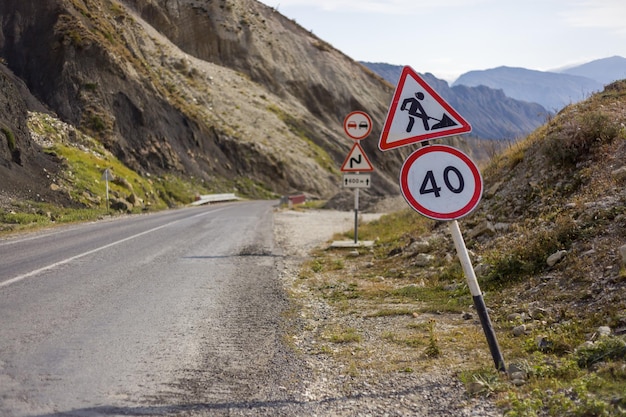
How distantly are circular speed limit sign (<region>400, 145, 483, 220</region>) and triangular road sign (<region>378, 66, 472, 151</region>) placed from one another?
0.53ft

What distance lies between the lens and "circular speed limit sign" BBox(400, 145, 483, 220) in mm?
4555

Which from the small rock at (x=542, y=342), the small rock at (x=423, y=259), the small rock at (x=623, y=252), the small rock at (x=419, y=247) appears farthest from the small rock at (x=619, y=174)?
the small rock at (x=542, y=342)

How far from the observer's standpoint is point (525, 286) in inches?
259

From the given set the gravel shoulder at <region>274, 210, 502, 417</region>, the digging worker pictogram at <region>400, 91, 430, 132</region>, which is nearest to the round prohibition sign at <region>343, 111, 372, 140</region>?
the gravel shoulder at <region>274, 210, 502, 417</region>

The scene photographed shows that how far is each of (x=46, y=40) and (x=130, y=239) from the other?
3437 centimetres

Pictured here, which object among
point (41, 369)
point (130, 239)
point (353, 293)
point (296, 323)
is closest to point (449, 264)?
point (353, 293)

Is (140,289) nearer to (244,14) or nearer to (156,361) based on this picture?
(156,361)

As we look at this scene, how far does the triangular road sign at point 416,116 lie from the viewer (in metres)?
4.64

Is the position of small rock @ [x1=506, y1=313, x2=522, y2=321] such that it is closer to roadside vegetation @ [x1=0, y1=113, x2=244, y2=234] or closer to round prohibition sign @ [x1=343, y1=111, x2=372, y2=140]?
round prohibition sign @ [x1=343, y1=111, x2=372, y2=140]

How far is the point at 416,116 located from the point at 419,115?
26 millimetres

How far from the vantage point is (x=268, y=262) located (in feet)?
37.3

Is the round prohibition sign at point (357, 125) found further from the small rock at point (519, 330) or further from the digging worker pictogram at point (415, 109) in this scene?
the digging worker pictogram at point (415, 109)

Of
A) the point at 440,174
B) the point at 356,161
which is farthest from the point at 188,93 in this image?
the point at 440,174

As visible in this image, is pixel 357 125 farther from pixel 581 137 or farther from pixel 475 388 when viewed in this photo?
pixel 475 388
